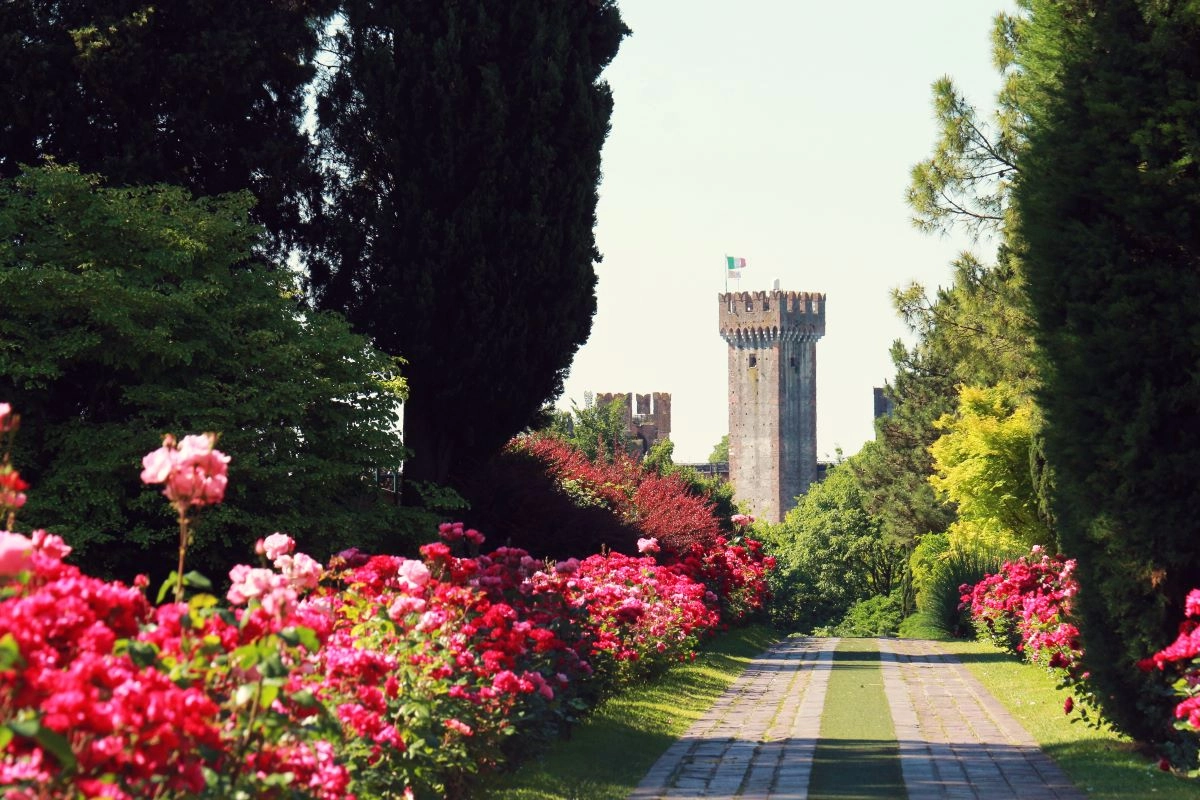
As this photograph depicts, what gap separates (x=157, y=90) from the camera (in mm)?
17281

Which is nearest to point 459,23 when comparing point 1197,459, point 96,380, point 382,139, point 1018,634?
point 382,139

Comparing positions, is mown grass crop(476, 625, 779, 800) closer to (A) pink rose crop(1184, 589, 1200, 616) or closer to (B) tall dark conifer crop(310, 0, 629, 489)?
(A) pink rose crop(1184, 589, 1200, 616)

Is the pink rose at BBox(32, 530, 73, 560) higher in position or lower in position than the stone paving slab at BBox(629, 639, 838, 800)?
higher

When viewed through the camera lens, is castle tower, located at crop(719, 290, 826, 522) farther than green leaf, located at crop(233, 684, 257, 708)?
Yes

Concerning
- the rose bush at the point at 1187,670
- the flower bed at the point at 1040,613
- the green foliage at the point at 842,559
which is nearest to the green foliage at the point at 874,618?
the green foliage at the point at 842,559

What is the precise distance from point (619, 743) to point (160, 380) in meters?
5.74

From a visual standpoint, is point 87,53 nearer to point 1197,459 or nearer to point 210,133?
point 210,133

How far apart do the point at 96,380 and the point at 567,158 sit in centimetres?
687

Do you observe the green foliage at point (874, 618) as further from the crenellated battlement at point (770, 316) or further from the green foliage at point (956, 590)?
the crenellated battlement at point (770, 316)

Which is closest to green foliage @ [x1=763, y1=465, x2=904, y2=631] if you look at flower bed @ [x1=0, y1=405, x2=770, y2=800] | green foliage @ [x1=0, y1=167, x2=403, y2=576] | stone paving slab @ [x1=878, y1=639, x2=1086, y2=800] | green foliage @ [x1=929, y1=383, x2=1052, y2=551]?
green foliage @ [x1=929, y1=383, x2=1052, y2=551]

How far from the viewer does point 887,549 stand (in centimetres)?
5253

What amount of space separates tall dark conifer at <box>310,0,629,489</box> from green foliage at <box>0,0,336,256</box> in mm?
997

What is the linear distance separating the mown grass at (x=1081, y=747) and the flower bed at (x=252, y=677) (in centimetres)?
317

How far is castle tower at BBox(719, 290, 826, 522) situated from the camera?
8731 cm
